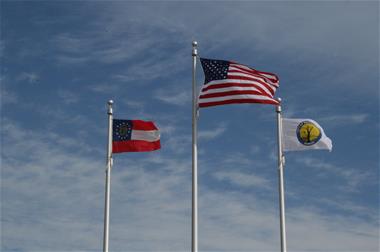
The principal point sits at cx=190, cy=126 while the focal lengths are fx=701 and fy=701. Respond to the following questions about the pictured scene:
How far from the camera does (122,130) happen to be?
1336 inches

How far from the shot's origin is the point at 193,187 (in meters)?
31.3

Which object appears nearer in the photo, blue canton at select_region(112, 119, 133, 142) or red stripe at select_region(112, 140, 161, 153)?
red stripe at select_region(112, 140, 161, 153)

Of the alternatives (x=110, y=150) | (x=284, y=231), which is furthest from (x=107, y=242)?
(x=284, y=231)

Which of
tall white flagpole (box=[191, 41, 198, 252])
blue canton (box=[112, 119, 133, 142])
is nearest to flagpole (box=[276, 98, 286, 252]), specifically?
tall white flagpole (box=[191, 41, 198, 252])

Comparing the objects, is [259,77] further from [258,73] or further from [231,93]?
[231,93]

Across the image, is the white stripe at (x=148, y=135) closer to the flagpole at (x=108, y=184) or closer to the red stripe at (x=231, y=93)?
the flagpole at (x=108, y=184)

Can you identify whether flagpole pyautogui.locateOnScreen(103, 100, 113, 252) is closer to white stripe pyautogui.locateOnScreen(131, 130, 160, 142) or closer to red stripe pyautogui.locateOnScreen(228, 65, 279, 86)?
white stripe pyautogui.locateOnScreen(131, 130, 160, 142)

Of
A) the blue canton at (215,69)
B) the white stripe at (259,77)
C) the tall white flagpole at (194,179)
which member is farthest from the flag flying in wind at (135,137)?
the white stripe at (259,77)

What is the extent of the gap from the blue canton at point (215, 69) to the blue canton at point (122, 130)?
4468 mm

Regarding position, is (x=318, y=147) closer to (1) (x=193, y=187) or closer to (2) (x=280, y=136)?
(2) (x=280, y=136)

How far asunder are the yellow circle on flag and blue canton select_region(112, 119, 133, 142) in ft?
26.9

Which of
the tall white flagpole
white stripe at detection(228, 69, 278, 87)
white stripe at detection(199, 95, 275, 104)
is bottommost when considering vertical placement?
the tall white flagpole

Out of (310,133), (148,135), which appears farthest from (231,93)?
(148,135)

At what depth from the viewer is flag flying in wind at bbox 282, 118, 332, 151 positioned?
32.8 meters
